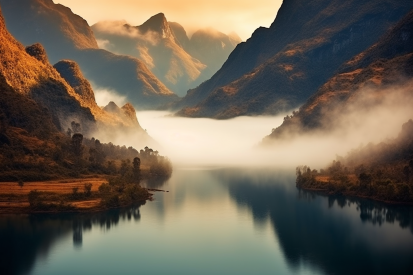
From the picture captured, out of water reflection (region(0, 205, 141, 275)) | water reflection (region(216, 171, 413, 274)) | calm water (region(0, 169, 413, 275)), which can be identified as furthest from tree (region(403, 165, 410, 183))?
water reflection (region(0, 205, 141, 275))

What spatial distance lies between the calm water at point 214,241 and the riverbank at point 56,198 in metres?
4.55

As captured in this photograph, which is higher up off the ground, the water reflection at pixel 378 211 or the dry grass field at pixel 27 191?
the dry grass field at pixel 27 191

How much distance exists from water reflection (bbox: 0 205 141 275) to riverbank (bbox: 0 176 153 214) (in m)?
3.33

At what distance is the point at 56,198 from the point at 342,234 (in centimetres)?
8072

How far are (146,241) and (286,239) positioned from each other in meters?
34.0

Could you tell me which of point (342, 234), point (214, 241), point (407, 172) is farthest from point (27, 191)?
point (407, 172)

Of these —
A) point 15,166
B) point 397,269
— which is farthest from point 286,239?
point 15,166

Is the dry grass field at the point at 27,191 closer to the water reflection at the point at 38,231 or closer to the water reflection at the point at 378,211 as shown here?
the water reflection at the point at 38,231

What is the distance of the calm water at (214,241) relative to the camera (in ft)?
390

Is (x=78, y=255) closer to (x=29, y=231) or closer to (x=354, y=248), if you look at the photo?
(x=29, y=231)

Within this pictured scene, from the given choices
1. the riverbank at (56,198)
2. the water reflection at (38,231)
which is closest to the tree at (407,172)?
the riverbank at (56,198)

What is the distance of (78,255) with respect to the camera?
12600 cm

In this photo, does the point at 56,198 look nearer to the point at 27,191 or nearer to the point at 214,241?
the point at 27,191

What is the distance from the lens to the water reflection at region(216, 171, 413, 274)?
397ft
